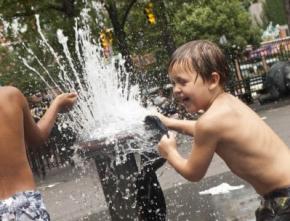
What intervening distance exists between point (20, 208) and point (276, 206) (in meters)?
1.12

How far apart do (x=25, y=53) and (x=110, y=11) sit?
2584mm

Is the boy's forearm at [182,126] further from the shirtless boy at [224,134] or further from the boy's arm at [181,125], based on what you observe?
the shirtless boy at [224,134]

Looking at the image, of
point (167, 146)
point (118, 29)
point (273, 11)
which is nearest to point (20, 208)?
point (167, 146)

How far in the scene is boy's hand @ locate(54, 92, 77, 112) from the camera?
133 inches

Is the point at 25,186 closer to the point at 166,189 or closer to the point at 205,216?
the point at 205,216

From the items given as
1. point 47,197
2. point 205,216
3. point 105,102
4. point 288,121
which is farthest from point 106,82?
point 288,121

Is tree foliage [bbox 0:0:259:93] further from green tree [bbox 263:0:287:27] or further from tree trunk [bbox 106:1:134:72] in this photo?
green tree [bbox 263:0:287:27]

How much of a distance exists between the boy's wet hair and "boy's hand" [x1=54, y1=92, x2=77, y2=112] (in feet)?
2.90

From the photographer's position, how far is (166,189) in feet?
24.2

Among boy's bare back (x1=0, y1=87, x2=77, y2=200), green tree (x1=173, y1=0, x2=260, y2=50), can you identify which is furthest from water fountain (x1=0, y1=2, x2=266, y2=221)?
Answer: green tree (x1=173, y1=0, x2=260, y2=50)

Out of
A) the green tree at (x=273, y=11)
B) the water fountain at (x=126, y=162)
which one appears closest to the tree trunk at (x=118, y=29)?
the water fountain at (x=126, y=162)

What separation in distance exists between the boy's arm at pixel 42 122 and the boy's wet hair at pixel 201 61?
2.59 feet

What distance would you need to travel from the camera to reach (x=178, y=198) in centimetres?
657

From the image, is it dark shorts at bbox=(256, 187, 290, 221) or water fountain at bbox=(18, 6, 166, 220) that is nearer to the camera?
dark shorts at bbox=(256, 187, 290, 221)
